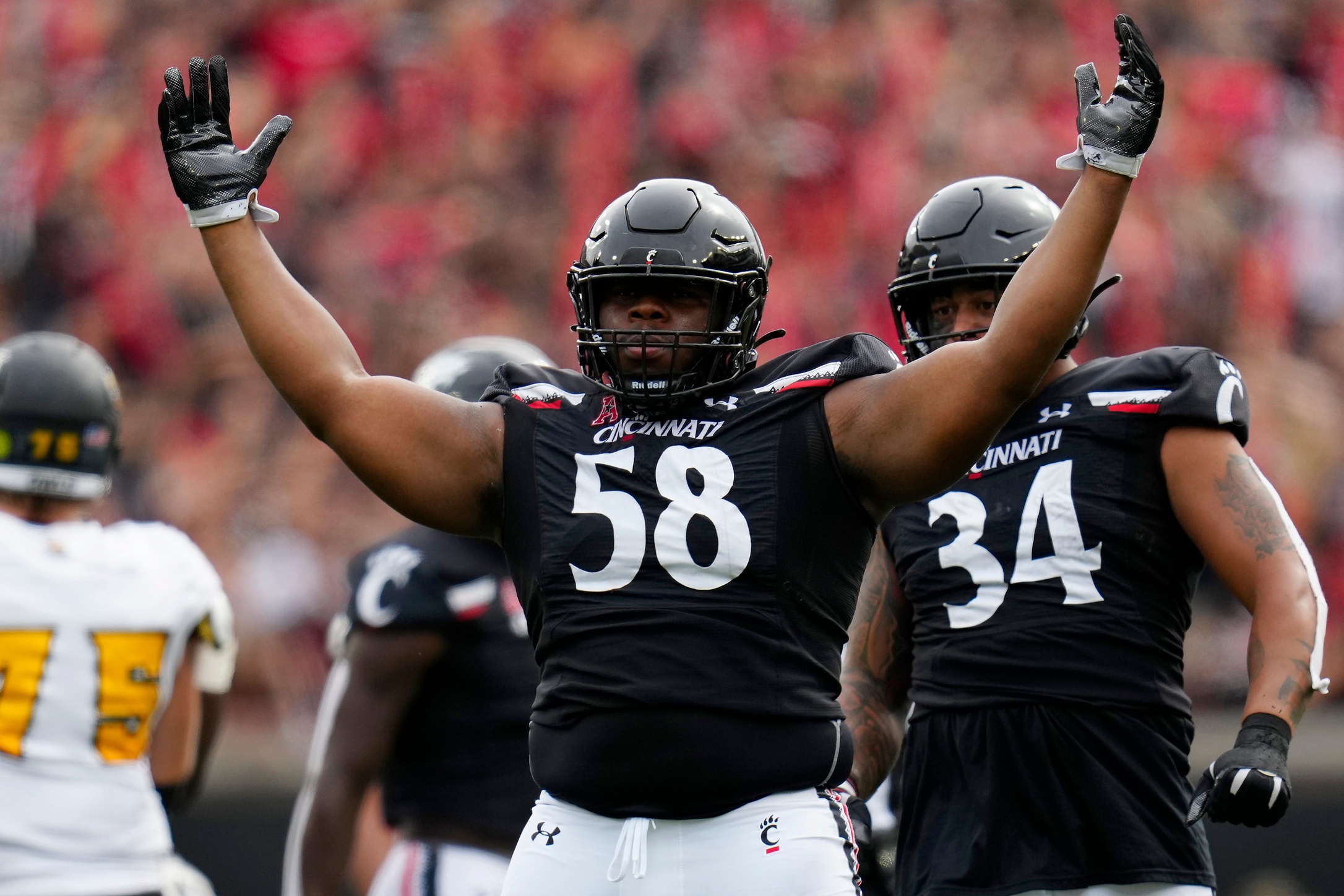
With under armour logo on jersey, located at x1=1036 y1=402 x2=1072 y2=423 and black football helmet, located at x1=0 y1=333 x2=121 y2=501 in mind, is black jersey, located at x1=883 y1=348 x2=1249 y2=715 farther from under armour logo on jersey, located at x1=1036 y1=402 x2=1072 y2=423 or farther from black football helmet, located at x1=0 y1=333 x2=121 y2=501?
black football helmet, located at x1=0 y1=333 x2=121 y2=501

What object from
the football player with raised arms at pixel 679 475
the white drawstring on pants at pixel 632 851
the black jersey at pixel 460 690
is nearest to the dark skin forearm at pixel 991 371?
the football player with raised arms at pixel 679 475

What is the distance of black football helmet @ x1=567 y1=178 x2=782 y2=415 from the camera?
8.82 ft

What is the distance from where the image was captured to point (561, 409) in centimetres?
274

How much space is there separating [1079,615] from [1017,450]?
0.37 m

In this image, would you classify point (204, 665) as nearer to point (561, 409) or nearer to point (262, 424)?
point (561, 409)

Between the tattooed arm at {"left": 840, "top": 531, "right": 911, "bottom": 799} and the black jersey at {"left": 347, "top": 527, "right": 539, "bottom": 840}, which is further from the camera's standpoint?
the black jersey at {"left": 347, "top": 527, "right": 539, "bottom": 840}

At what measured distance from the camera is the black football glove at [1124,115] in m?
2.43

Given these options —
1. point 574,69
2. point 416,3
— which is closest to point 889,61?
point 574,69

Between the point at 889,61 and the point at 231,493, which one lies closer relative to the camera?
the point at 231,493

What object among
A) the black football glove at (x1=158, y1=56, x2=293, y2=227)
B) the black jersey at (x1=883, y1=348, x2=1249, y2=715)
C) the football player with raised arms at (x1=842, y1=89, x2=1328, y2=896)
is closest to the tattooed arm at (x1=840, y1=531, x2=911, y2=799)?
the football player with raised arms at (x1=842, y1=89, x2=1328, y2=896)

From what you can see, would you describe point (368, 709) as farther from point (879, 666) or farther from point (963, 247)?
point (963, 247)

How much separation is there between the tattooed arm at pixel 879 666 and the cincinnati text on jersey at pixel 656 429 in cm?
99

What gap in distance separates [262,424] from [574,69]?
269 centimetres

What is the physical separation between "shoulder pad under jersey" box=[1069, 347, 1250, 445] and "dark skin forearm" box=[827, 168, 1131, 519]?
797 millimetres
